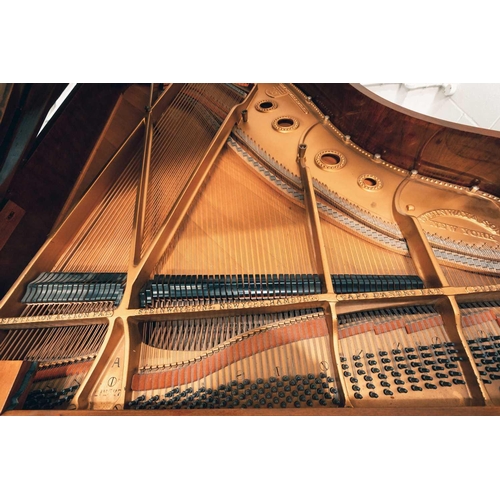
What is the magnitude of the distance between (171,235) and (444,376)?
1988 millimetres

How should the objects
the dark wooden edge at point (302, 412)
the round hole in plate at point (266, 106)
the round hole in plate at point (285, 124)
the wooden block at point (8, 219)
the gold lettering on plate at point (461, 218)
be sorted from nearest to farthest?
1. the dark wooden edge at point (302, 412)
2. the wooden block at point (8, 219)
3. the gold lettering on plate at point (461, 218)
4. the round hole in plate at point (285, 124)
5. the round hole in plate at point (266, 106)

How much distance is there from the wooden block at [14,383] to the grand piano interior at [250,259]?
0.03 ft

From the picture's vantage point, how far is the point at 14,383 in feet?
4.82

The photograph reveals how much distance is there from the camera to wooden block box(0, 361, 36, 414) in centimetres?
143

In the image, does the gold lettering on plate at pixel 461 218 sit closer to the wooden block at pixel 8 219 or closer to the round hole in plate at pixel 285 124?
the round hole in plate at pixel 285 124

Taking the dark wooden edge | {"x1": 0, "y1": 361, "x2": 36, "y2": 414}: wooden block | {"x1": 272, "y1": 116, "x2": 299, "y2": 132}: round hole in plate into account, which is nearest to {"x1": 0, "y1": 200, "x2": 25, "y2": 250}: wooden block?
{"x1": 0, "y1": 361, "x2": 36, "y2": 414}: wooden block

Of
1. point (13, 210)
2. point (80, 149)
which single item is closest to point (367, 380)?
point (13, 210)

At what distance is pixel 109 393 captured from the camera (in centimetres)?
168

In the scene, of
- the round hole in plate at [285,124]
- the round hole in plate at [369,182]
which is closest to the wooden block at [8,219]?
the round hole in plate at [285,124]

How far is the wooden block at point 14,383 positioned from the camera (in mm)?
1426

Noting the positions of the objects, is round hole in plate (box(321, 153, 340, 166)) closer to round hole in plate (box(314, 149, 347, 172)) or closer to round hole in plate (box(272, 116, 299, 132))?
round hole in plate (box(314, 149, 347, 172))

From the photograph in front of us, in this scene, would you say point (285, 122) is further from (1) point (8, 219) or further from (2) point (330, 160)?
(1) point (8, 219)

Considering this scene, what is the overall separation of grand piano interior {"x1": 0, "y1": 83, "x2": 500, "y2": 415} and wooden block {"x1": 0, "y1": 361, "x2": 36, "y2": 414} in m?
0.01

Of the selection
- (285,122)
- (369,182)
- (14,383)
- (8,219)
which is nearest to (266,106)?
(285,122)
